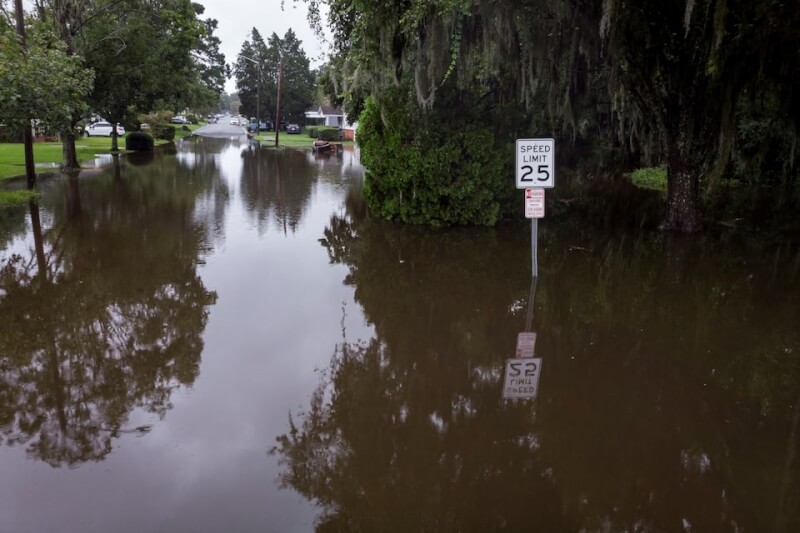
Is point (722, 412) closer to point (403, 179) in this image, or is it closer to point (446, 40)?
point (446, 40)

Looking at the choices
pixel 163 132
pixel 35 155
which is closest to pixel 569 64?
pixel 35 155

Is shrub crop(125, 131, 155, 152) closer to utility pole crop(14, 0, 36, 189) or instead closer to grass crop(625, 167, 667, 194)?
utility pole crop(14, 0, 36, 189)

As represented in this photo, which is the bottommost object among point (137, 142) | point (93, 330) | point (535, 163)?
point (93, 330)

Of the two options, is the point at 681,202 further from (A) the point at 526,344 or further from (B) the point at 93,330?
(B) the point at 93,330

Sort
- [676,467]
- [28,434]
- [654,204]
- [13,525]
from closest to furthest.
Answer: [13,525]
[676,467]
[28,434]
[654,204]

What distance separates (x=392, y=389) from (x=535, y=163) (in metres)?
4.21

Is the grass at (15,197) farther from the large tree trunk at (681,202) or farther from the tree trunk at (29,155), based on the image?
the large tree trunk at (681,202)

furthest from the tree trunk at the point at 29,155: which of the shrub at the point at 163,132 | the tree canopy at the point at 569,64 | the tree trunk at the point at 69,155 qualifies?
the shrub at the point at 163,132

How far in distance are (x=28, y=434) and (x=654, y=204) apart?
16.3m

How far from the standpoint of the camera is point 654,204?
55.6 feet

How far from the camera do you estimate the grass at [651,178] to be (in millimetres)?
20755

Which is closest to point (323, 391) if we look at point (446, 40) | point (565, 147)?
point (446, 40)

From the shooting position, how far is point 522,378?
5676mm

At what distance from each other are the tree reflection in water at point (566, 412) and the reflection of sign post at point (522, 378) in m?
0.10
